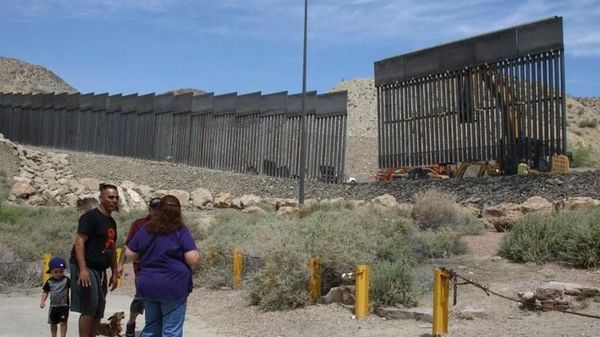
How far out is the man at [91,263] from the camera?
300 inches

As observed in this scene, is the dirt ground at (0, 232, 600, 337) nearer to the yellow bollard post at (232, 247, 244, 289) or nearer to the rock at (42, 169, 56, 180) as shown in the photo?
the yellow bollard post at (232, 247, 244, 289)

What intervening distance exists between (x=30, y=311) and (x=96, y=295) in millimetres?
5070

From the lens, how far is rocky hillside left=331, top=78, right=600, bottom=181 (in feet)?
201

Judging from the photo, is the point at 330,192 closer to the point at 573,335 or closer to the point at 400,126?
the point at 400,126

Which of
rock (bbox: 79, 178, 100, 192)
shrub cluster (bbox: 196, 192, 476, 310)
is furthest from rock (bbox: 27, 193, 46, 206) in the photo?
shrub cluster (bbox: 196, 192, 476, 310)

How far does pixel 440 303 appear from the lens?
838cm

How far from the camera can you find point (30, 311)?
39.8ft

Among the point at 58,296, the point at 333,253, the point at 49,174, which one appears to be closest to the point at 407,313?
the point at 333,253

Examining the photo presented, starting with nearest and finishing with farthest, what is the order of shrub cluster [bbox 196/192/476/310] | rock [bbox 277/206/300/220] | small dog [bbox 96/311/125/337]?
1. small dog [bbox 96/311/125/337]
2. shrub cluster [bbox 196/192/476/310]
3. rock [bbox 277/206/300/220]

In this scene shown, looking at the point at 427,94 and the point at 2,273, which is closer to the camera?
the point at 2,273

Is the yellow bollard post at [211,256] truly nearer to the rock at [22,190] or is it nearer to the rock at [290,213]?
the rock at [290,213]

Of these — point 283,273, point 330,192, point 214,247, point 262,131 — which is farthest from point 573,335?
point 262,131

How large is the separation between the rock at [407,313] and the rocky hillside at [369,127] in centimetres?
4347

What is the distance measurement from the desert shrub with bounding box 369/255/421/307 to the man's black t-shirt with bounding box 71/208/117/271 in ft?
12.9
